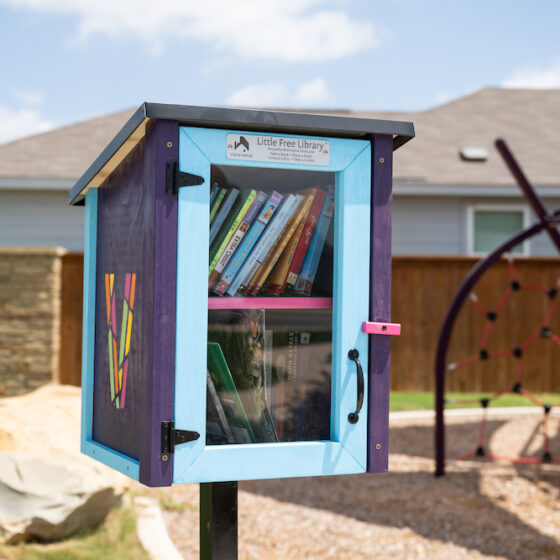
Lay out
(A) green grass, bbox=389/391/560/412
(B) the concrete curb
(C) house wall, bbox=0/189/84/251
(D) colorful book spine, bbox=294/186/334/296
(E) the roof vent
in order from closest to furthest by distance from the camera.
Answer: (D) colorful book spine, bbox=294/186/334/296 → (B) the concrete curb → (A) green grass, bbox=389/391/560/412 → (C) house wall, bbox=0/189/84/251 → (E) the roof vent

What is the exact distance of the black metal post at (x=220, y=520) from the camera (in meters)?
1.76

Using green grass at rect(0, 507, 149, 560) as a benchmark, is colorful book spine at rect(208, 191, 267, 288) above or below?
above

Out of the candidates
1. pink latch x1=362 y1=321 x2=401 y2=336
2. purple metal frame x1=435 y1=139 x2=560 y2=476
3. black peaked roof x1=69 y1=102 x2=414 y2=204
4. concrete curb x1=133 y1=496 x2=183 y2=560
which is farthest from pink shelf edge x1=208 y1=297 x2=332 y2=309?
purple metal frame x1=435 y1=139 x2=560 y2=476

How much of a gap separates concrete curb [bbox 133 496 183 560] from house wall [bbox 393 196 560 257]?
6.30m

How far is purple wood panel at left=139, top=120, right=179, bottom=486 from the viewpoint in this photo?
4.94 ft

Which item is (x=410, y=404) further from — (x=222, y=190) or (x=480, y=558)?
(x=222, y=190)

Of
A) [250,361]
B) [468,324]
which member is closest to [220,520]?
[250,361]

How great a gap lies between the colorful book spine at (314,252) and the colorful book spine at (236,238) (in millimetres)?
149

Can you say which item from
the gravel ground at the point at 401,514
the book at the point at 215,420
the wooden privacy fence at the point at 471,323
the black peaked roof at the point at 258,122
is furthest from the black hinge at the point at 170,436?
the wooden privacy fence at the point at 471,323

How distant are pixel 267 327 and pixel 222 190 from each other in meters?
0.34

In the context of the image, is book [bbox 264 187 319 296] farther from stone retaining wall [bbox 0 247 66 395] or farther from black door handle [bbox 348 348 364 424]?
stone retaining wall [bbox 0 247 66 395]

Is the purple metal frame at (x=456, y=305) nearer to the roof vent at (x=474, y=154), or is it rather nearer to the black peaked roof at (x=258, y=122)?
the black peaked roof at (x=258, y=122)

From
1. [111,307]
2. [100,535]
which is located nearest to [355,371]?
[111,307]

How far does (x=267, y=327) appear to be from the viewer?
5.60 feet
